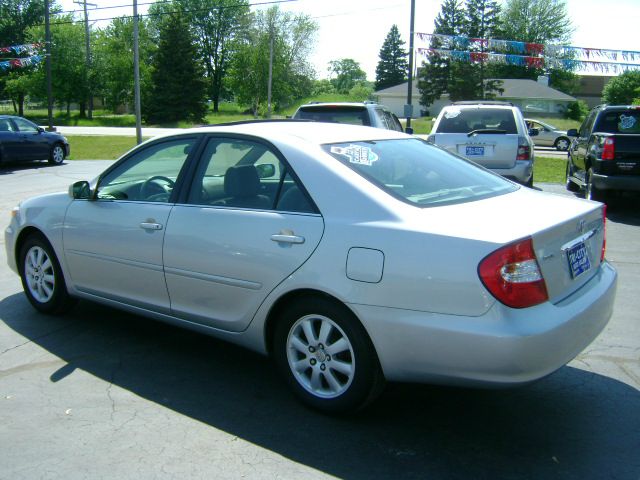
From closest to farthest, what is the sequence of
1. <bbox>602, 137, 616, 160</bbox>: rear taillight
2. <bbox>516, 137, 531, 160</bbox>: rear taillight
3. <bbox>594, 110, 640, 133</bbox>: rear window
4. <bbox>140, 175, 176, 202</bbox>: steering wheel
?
<bbox>140, 175, 176, 202</bbox>: steering wheel
<bbox>602, 137, 616, 160</bbox>: rear taillight
<bbox>516, 137, 531, 160</bbox>: rear taillight
<bbox>594, 110, 640, 133</bbox>: rear window

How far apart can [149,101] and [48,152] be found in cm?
4301

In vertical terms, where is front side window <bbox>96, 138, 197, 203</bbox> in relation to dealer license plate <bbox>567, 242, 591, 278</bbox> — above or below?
above

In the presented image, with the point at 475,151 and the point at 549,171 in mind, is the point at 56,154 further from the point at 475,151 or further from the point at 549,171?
the point at 549,171

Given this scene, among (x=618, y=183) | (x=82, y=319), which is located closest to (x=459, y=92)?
(x=618, y=183)

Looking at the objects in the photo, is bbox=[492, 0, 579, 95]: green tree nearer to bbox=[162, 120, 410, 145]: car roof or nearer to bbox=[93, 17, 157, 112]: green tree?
bbox=[93, 17, 157, 112]: green tree

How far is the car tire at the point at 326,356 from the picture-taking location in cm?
330

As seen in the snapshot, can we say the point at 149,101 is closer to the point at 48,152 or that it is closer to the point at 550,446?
the point at 48,152

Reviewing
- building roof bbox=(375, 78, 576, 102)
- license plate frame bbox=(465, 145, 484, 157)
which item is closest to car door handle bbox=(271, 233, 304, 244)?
license plate frame bbox=(465, 145, 484, 157)

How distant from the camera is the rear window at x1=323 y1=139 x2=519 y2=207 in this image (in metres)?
3.57

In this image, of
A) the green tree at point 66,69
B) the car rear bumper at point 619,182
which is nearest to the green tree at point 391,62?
the green tree at point 66,69

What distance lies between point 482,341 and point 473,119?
27.3ft

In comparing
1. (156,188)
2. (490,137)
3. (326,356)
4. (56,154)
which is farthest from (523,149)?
(56,154)

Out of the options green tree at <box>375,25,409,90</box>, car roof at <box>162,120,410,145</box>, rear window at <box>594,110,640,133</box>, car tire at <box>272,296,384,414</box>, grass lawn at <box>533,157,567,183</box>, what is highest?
green tree at <box>375,25,409,90</box>

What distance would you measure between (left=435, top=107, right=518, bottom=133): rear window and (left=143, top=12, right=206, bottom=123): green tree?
51.2m
